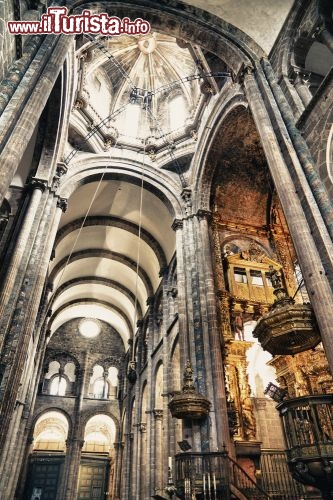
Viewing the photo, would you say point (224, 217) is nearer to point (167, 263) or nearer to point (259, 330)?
point (167, 263)

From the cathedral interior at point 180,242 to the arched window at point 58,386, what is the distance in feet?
0.42

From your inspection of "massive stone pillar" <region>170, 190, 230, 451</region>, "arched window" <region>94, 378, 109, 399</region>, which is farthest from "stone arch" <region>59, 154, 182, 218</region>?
"arched window" <region>94, 378, 109, 399</region>

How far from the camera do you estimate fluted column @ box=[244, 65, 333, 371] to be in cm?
518

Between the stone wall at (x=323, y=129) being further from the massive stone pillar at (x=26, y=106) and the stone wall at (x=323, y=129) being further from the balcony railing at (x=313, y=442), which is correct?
Result: the massive stone pillar at (x=26, y=106)

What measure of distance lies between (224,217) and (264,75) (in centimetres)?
615

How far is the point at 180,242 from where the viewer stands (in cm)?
1284

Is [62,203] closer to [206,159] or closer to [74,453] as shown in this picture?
[206,159]

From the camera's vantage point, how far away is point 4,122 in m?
5.35

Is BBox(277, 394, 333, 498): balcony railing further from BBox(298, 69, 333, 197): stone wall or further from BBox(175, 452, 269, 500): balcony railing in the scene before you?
BBox(298, 69, 333, 197): stone wall

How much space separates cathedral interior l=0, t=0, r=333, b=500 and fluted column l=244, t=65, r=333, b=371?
0.09 ft

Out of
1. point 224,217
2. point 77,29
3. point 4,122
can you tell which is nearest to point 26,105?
point 4,122

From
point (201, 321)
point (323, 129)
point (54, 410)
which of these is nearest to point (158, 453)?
point (201, 321)

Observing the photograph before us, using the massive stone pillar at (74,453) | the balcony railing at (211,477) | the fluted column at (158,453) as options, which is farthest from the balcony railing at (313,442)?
the massive stone pillar at (74,453)

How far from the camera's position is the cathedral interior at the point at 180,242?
6.26 m
